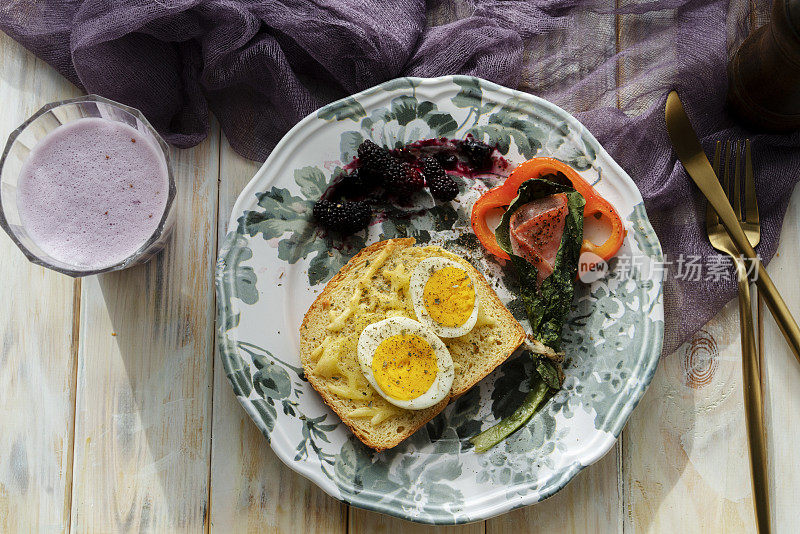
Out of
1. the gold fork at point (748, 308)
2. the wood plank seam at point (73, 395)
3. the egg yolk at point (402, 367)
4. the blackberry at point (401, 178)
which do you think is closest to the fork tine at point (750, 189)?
the gold fork at point (748, 308)

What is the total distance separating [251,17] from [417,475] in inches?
73.9

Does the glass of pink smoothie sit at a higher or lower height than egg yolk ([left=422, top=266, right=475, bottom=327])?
higher

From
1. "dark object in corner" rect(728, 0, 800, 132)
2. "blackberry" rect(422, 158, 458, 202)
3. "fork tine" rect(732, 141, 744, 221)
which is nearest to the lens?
"dark object in corner" rect(728, 0, 800, 132)

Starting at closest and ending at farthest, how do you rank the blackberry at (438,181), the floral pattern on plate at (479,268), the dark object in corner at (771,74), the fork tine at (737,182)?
the dark object in corner at (771,74) < the floral pattern on plate at (479,268) < the blackberry at (438,181) < the fork tine at (737,182)

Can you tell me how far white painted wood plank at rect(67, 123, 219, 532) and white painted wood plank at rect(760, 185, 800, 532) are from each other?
89.1 inches

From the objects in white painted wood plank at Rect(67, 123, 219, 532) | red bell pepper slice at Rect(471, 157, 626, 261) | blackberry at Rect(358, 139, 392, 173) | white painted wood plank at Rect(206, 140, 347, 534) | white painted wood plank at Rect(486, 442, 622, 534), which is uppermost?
blackberry at Rect(358, 139, 392, 173)

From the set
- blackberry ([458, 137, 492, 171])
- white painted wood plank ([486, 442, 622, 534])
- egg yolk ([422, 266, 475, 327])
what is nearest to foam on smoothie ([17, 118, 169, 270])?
egg yolk ([422, 266, 475, 327])

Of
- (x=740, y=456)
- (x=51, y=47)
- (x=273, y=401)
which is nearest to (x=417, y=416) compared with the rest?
(x=273, y=401)

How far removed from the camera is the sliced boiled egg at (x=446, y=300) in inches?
91.6

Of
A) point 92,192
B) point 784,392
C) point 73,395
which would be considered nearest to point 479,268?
point 784,392

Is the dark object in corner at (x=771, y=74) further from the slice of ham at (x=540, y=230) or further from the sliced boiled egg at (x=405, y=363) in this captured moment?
the sliced boiled egg at (x=405, y=363)

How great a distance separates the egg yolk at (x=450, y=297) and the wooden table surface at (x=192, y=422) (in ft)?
2.73

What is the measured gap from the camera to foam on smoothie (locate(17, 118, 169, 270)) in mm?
2260

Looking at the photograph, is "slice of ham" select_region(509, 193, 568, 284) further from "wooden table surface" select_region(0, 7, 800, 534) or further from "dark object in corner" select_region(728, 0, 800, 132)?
"dark object in corner" select_region(728, 0, 800, 132)
